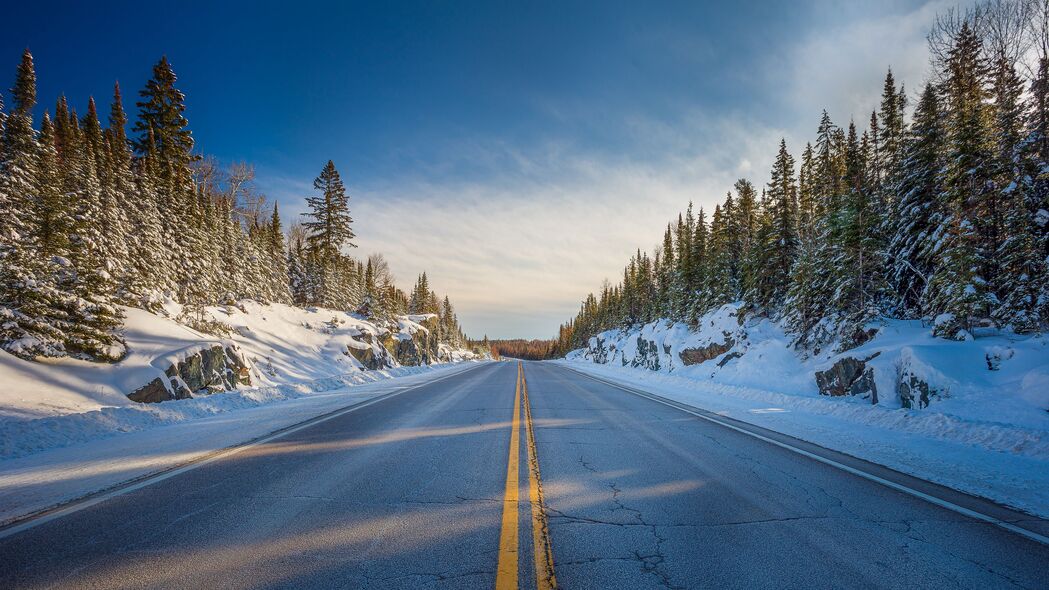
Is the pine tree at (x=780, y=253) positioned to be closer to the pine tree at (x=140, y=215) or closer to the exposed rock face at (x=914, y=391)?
the exposed rock face at (x=914, y=391)

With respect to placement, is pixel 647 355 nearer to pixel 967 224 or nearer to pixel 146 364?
pixel 967 224

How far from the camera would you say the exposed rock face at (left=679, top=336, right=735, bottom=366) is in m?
24.6

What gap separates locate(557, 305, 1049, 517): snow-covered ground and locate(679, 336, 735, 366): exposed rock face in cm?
663

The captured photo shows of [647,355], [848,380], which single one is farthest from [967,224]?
[647,355]

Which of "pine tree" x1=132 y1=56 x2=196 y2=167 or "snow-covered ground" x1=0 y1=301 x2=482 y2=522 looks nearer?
"snow-covered ground" x1=0 y1=301 x2=482 y2=522

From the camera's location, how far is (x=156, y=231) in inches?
999

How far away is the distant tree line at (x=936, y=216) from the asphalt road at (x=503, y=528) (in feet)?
37.3

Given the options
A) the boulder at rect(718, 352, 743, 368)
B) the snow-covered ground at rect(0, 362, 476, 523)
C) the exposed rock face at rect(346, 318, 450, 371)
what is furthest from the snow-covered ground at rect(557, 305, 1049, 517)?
the exposed rock face at rect(346, 318, 450, 371)

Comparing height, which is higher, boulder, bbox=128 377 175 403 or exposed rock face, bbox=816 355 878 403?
exposed rock face, bbox=816 355 878 403

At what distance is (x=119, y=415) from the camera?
822cm

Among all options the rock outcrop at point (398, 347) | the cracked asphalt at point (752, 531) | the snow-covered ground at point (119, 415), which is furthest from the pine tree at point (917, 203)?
the rock outcrop at point (398, 347)

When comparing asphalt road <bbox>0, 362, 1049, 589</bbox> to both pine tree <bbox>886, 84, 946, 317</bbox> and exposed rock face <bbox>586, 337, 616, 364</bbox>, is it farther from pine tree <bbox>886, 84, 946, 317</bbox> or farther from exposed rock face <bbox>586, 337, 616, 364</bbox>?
exposed rock face <bbox>586, 337, 616, 364</bbox>

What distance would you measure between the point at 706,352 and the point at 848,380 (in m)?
13.3

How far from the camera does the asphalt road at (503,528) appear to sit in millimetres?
2797
